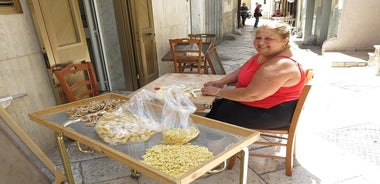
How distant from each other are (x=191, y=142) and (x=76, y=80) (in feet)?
6.13

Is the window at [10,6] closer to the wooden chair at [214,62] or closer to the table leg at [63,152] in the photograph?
the table leg at [63,152]

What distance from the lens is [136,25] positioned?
139 inches

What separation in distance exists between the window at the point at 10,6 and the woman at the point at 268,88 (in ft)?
5.66

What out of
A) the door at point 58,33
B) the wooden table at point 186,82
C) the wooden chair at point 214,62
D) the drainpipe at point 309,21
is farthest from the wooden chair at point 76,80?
the drainpipe at point 309,21

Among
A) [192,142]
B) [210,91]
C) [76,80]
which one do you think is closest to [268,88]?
[210,91]

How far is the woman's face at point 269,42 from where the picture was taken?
5.41ft

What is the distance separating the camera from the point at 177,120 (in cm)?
124

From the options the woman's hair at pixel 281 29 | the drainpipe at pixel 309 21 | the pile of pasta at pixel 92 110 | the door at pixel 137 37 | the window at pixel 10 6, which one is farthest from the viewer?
the drainpipe at pixel 309 21

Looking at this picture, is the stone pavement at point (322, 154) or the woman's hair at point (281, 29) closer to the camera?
the woman's hair at point (281, 29)

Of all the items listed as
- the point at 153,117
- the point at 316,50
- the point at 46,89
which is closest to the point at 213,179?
the point at 153,117

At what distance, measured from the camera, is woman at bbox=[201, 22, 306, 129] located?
1558 mm

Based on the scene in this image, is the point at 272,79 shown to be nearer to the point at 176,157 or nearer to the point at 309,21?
the point at 176,157

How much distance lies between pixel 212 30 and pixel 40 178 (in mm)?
7564

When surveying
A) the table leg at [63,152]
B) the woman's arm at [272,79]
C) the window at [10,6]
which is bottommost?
the table leg at [63,152]
